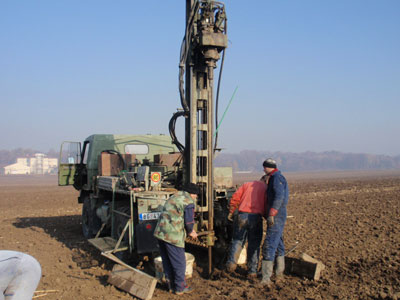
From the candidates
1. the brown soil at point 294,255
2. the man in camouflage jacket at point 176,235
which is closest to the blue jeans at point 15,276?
the man in camouflage jacket at point 176,235

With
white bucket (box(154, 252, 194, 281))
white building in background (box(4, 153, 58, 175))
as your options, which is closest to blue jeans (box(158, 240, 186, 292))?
white bucket (box(154, 252, 194, 281))

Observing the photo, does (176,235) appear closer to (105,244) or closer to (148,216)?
(148,216)

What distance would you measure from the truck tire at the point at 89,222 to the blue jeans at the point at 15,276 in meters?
7.71

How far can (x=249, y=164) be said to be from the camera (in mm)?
138000

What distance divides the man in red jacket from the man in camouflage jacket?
100 centimetres

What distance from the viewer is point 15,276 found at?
2230mm

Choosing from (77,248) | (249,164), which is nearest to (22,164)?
(249,164)

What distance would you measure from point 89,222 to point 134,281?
467 cm

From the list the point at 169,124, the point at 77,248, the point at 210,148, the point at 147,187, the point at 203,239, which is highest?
the point at 169,124

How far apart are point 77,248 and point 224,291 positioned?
14.6ft

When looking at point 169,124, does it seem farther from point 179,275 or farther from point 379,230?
point 379,230

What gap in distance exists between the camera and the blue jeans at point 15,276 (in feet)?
7.17

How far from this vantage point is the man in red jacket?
6174mm

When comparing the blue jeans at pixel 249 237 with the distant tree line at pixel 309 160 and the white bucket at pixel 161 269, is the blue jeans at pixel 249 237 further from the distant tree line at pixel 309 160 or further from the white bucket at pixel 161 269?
the distant tree line at pixel 309 160
